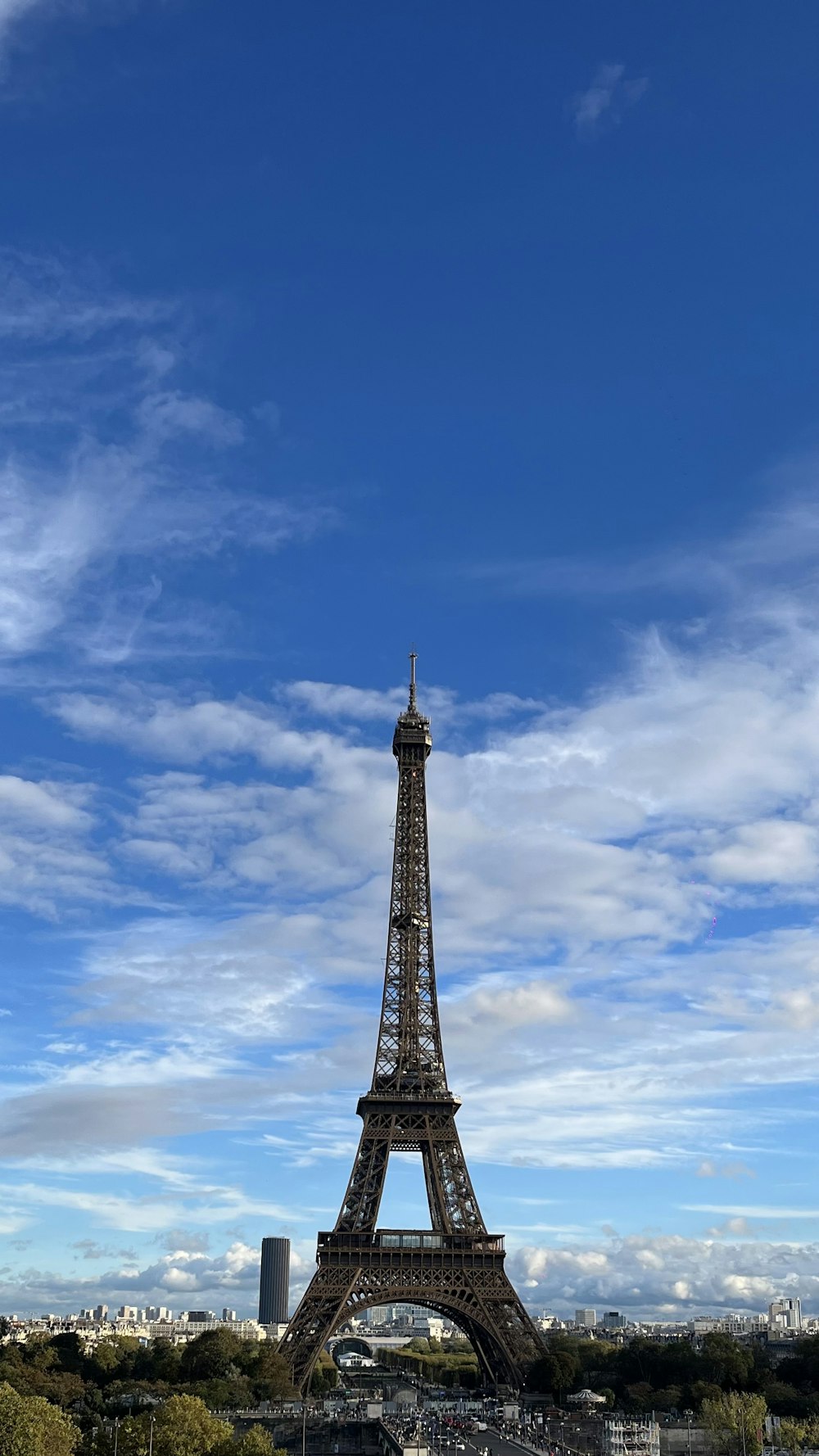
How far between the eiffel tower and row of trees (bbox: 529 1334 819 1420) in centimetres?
289

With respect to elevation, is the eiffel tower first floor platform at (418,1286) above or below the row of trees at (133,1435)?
above

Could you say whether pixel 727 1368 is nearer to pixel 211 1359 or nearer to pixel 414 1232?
pixel 414 1232

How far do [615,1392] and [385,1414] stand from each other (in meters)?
20.5

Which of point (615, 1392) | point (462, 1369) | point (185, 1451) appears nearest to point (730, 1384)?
point (615, 1392)

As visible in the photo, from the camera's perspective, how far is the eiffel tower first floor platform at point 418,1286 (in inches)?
3634

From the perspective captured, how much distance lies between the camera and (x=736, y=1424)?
70.2 m

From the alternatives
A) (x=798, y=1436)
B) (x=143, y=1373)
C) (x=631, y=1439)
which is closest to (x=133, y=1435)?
(x=631, y=1439)

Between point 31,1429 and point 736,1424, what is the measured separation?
119 feet

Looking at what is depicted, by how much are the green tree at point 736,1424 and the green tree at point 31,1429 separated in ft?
102

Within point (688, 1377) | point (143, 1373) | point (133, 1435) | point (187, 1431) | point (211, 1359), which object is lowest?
point (133, 1435)

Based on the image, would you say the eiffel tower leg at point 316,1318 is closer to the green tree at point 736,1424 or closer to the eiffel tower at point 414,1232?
the eiffel tower at point 414,1232

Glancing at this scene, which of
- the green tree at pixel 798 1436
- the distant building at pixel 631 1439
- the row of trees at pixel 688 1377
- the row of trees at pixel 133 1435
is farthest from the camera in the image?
the row of trees at pixel 688 1377

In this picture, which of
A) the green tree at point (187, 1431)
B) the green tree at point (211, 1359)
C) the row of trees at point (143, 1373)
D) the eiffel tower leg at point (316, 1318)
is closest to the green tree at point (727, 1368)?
the eiffel tower leg at point (316, 1318)

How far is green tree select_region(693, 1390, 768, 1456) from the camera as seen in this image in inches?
2724
